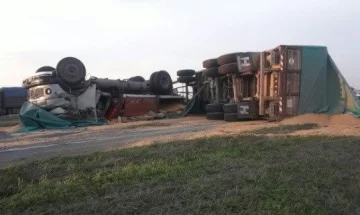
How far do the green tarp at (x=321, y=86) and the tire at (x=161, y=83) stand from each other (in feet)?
28.4

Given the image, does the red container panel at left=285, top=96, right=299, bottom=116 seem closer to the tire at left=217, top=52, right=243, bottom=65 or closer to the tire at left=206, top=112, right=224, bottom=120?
the tire at left=217, top=52, right=243, bottom=65

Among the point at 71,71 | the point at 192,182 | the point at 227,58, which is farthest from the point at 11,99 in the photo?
the point at 192,182

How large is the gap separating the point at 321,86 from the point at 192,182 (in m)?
9.68

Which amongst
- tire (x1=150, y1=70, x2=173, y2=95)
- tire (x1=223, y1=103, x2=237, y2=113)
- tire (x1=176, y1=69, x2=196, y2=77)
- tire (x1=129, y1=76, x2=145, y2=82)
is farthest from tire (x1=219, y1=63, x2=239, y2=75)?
tire (x1=129, y1=76, x2=145, y2=82)

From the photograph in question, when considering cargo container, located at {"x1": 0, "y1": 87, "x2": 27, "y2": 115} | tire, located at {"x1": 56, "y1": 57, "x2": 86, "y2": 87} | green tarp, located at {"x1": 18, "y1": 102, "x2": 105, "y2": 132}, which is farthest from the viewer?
cargo container, located at {"x1": 0, "y1": 87, "x2": 27, "y2": 115}

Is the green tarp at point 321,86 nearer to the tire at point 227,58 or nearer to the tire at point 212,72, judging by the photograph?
the tire at point 227,58

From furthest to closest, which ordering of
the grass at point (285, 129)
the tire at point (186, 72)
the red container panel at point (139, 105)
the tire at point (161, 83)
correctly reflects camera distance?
the tire at point (161, 83)
the tire at point (186, 72)
the red container panel at point (139, 105)
the grass at point (285, 129)

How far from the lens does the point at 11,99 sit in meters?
33.2

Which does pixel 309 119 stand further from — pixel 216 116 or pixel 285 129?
pixel 216 116

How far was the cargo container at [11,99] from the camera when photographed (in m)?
33.0

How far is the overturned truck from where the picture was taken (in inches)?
619

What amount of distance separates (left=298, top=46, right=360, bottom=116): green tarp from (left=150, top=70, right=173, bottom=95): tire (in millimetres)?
8645

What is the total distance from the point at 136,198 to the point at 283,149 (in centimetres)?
312

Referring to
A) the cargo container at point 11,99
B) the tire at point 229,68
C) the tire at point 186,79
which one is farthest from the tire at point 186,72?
the cargo container at point 11,99
